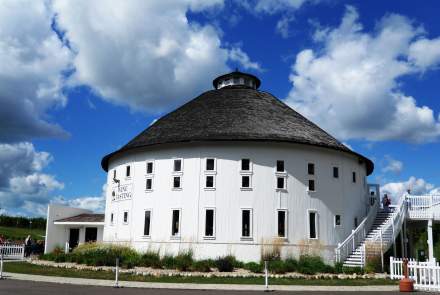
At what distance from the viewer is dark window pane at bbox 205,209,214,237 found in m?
27.9

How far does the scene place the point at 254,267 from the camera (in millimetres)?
24625

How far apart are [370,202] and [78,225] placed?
2341cm

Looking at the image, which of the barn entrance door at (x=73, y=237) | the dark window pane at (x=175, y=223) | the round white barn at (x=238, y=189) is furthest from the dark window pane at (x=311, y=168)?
the barn entrance door at (x=73, y=237)

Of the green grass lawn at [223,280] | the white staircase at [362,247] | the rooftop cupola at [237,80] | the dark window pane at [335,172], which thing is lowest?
the green grass lawn at [223,280]

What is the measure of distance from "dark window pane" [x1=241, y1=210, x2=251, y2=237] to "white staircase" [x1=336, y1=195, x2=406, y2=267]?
5.22 meters

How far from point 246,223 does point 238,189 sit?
2.03m

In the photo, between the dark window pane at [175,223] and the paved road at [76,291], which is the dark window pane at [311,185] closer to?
the dark window pane at [175,223]

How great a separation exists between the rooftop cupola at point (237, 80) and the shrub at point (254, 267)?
16.3m

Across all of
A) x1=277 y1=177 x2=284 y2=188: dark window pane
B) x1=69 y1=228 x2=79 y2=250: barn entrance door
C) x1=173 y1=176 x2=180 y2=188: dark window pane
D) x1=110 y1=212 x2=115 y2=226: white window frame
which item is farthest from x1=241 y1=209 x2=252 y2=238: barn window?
x1=69 y1=228 x2=79 y2=250: barn entrance door

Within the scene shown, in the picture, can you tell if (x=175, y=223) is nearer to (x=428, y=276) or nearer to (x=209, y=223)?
(x=209, y=223)

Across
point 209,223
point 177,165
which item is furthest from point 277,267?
point 177,165

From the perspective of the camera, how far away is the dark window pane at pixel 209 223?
27.9 meters

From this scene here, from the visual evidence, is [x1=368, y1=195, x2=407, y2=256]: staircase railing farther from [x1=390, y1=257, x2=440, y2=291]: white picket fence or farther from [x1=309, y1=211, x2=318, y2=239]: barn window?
[x1=390, y1=257, x2=440, y2=291]: white picket fence

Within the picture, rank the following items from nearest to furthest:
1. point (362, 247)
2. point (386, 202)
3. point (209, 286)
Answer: point (209, 286)
point (362, 247)
point (386, 202)
